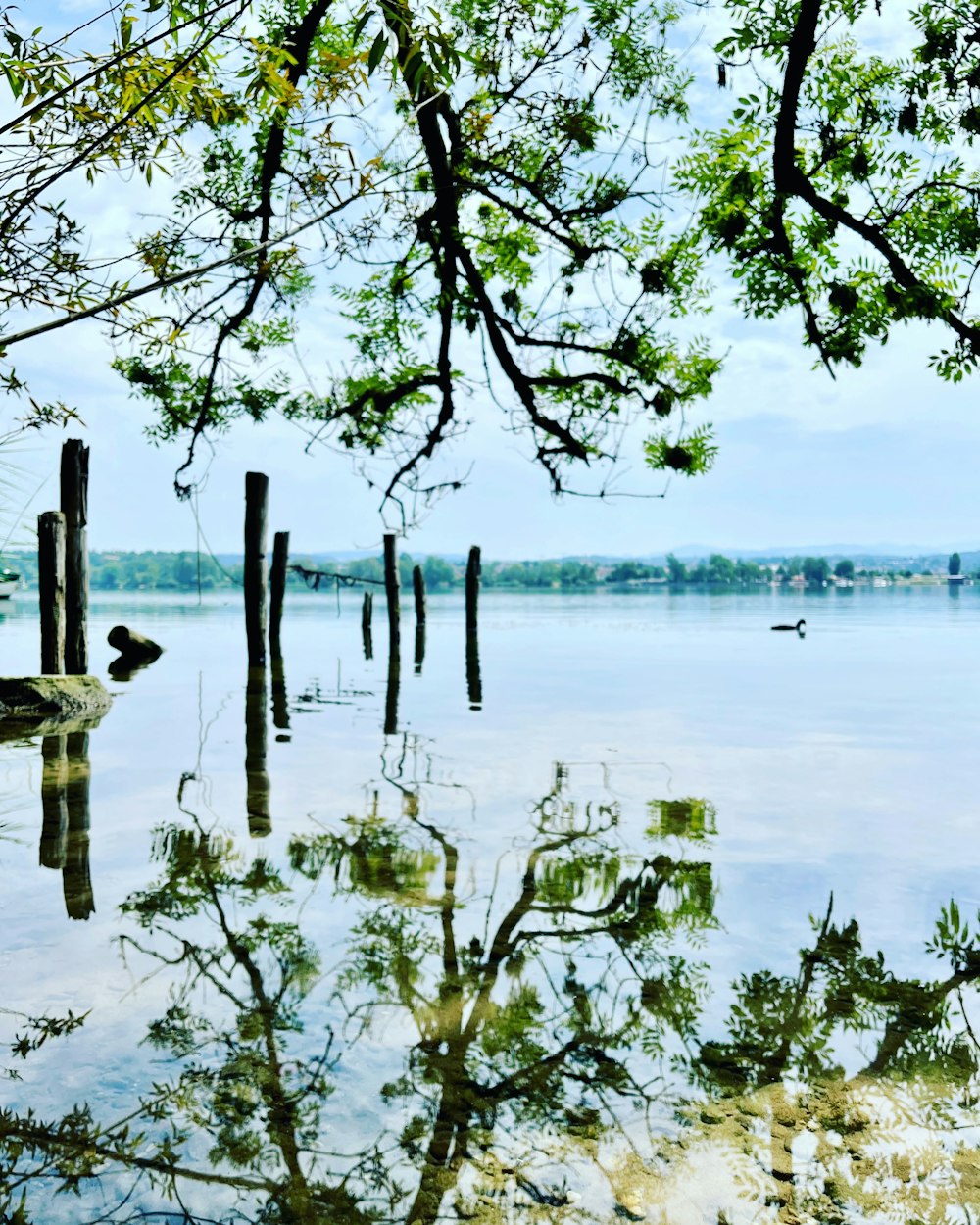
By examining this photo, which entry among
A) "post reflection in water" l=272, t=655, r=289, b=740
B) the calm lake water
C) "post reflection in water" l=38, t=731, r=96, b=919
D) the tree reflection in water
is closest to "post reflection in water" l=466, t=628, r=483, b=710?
"post reflection in water" l=272, t=655, r=289, b=740

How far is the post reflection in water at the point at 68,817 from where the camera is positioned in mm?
6477

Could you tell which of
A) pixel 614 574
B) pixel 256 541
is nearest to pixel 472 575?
pixel 256 541

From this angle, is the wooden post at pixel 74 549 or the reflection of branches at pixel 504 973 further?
the wooden post at pixel 74 549

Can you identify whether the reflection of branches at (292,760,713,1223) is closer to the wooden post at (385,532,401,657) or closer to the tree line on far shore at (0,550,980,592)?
the wooden post at (385,532,401,657)

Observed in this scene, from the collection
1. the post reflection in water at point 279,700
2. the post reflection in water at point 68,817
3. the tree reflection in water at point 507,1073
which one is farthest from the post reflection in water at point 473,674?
the tree reflection in water at point 507,1073

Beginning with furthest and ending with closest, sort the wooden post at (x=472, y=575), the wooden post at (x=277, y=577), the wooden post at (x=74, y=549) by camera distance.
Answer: the wooden post at (x=472, y=575), the wooden post at (x=277, y=577), the wooden post at (x=74, y=549)

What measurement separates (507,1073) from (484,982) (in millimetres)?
1024

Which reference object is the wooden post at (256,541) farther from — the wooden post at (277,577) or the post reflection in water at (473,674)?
the wooden post at (277,577)

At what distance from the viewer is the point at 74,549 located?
15023 mm

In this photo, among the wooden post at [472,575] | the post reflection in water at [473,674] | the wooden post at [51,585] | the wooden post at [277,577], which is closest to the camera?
the wooden post at [51,585]

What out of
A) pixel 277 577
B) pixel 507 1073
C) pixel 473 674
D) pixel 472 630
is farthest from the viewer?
pixel 472 630

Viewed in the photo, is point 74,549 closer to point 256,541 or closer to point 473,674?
point 256,541

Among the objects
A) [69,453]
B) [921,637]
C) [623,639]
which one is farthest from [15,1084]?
[921,637]

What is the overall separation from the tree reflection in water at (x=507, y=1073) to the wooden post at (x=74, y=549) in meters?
9.30
